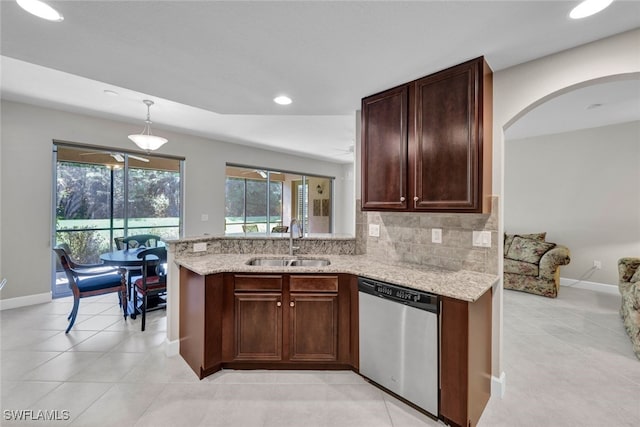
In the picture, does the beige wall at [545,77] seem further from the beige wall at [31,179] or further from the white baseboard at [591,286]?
the beige wall at [31,179]

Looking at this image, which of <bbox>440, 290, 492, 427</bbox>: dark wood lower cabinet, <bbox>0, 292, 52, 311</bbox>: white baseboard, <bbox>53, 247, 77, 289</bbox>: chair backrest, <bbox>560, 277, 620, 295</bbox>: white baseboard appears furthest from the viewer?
<bbox>560, 277, 620, 295</bbox>: white baseboard

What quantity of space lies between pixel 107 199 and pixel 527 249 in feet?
22.8

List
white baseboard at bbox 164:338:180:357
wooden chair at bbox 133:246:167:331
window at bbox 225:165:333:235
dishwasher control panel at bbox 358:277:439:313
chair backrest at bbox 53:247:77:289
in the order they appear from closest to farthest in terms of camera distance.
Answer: dishwasher control panel at bbox 358:277:439:313
white baseboard at bbox 164:338:180:357
chair backrest at bbox 53:247:77:289
wooden chair at bbox 133:246:167:331
window at bbox 225:165:333:235

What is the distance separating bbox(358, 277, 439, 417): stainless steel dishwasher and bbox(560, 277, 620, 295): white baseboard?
4.71 meters

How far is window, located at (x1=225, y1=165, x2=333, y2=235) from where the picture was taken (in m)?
6.26

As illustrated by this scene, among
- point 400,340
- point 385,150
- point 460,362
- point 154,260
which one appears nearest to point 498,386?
point 460,362

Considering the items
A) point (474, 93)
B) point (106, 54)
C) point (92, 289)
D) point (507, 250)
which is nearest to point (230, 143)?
point (92, 289)

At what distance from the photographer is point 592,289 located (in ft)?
15.2

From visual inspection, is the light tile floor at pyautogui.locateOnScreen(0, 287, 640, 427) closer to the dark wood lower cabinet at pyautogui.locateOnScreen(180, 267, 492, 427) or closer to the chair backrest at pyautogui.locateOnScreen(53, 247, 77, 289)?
the dark wood lower cabinet at pyautogui.locateOnScreen(180, 267, 492, 427)

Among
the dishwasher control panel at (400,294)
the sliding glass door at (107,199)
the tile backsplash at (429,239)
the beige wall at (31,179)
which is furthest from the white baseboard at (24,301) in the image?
the dishwasher control panel at (400,294)

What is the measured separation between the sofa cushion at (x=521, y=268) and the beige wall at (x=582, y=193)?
1.07m

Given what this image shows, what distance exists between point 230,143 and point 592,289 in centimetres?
706

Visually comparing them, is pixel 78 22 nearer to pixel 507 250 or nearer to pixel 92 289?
pixel 92 289

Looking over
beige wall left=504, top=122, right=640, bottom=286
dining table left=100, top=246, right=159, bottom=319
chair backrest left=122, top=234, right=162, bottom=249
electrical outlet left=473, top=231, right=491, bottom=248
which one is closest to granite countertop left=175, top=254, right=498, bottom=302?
electrical outlet left=473, top=231, right=491, bottom=248
